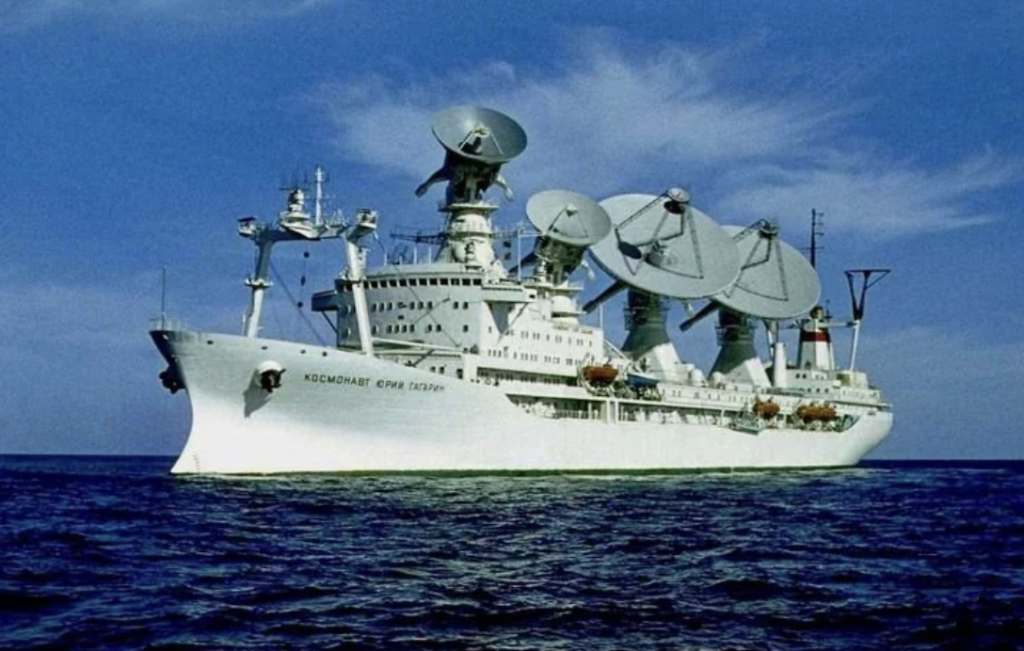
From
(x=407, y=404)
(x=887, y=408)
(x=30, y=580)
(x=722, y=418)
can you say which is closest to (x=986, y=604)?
(x=30, y=580)

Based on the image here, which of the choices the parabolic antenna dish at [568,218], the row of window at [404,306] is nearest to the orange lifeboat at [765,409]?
the parabolic antenna dish at [568,218]

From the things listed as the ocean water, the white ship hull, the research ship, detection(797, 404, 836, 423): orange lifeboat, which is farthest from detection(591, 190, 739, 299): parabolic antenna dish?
the ocean water

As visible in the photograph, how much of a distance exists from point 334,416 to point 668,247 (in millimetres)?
38683

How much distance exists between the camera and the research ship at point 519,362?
4741cm

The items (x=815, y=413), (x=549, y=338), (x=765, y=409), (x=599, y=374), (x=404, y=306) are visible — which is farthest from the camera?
(x=815, y=413)

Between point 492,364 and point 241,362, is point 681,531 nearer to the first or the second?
point 241,362

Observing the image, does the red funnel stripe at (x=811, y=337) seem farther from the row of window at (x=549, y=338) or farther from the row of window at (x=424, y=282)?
the row of window at (x=424, y=282)

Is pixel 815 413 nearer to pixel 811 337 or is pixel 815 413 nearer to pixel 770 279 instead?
pixel 770 279

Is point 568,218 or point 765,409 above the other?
point 568,218

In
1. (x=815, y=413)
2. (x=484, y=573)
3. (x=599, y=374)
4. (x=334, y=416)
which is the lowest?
(x=484, y=573)

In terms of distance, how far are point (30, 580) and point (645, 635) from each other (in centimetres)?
1123

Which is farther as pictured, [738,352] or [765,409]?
[738,352]

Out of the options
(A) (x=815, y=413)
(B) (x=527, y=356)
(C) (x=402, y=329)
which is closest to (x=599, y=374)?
(B) (x=527, y=356)

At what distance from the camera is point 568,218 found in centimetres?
6869
